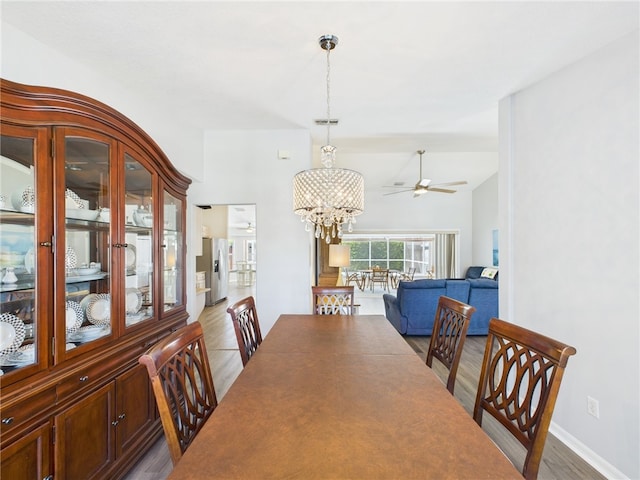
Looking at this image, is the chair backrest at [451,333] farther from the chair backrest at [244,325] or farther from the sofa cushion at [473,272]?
the sofa cushion at [473,272]

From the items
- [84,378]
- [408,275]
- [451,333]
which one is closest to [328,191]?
[451,333]

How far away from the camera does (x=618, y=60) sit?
1928 millimetres

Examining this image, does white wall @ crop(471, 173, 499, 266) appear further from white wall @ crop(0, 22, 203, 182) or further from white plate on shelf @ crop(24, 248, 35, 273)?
white plate on shelf @ crop(24, 248, 35, 273)

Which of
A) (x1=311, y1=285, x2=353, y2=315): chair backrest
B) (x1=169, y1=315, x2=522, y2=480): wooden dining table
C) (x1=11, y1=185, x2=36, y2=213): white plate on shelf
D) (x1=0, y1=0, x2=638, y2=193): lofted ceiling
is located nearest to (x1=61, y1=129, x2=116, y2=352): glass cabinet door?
(x1=11, y1=185, x2=36, y2=213): white plate on shelf

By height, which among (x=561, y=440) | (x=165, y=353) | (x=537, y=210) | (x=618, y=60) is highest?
(x=618, y=60)

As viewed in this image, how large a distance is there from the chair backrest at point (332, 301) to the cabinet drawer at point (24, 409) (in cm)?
194

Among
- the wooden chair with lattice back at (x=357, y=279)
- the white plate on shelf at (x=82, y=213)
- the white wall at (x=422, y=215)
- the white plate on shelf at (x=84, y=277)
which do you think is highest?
the white wall at (x=422, y=215)

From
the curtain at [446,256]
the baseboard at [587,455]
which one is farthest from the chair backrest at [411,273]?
the baseboard at [587,455]

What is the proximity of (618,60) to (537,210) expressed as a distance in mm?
1053

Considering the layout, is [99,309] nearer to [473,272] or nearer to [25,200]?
[25,200]

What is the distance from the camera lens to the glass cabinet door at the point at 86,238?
1571mm

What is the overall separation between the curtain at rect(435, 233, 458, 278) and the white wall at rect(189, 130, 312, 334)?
6.63 m

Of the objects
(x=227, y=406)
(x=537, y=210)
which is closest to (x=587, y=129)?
(x=537, y=210)

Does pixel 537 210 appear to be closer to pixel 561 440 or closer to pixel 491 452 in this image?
pixel 561 440
